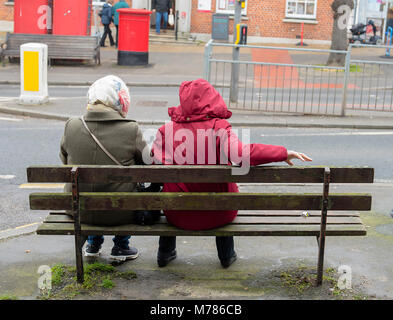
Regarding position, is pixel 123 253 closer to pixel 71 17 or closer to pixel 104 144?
pixel 104 144

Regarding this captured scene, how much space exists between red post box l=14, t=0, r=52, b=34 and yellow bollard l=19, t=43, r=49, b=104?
9.01 meters

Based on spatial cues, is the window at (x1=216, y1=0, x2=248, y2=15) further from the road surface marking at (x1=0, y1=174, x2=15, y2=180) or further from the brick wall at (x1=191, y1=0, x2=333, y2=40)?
the road surface marking at (x1=0, y1=174, x2=15, y2=180)

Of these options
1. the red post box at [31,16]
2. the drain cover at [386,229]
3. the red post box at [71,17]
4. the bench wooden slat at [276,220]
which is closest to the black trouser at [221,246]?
the bench wooden slat at [276,220]

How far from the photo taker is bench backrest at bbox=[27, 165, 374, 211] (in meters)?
4.35

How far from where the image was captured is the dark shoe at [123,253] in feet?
16.4

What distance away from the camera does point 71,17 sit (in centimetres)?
2205

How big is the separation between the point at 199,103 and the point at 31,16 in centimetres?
1895

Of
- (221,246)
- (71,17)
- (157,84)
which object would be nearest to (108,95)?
(221,246)

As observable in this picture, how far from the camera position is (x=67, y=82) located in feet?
58.9

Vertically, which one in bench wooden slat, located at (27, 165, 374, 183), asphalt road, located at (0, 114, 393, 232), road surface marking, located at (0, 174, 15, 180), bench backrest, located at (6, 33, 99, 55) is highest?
bench backrest, located at (6, 33, 99, 55)

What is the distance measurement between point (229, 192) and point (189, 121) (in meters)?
0.55

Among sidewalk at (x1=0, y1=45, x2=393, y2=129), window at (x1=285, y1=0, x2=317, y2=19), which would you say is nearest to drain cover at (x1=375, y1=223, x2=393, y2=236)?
sidewalk at (x1=0, y1=45, x2=393, y2=129)

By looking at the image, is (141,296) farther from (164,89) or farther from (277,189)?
(164,89)
